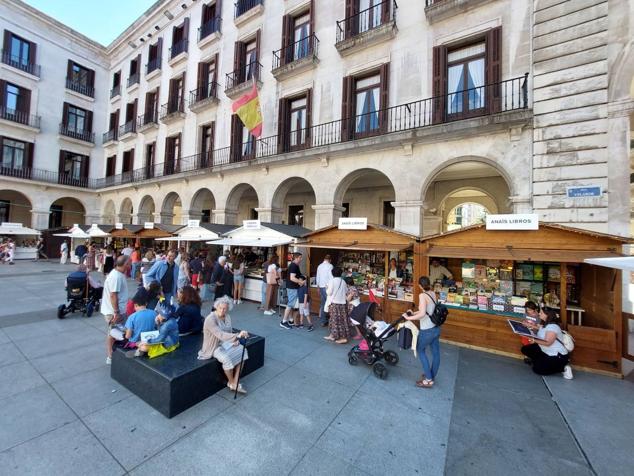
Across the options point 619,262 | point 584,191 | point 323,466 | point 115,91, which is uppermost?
point 115,91

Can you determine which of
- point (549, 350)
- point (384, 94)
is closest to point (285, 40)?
point (384, 94)

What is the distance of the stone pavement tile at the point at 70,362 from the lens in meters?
4.29

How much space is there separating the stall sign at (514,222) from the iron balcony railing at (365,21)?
8.66m

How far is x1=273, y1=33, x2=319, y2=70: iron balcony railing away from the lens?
11695 millimetres

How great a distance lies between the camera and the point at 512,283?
21.0 feet

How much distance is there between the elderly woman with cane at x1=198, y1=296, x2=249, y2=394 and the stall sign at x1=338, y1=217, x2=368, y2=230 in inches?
180

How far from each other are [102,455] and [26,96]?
30594 millimetres

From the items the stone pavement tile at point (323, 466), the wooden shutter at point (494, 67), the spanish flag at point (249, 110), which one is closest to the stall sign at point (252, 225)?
the spanish flag at point (249, 110)

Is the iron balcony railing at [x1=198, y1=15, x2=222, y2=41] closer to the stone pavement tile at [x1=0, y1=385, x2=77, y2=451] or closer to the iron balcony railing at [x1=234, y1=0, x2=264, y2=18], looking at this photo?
the iron balcony railing at [x1=234, y1=0, x2=264, y2=18]

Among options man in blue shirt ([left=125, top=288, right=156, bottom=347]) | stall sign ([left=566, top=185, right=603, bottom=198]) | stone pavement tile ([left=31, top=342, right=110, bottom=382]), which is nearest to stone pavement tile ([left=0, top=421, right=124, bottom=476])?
man in blue shirt ([left=125, top=288, right=156, bottom=347])

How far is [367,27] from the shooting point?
1070 centimetres

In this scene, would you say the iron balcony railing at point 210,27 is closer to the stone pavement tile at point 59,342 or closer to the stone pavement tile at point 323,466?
the stone pavement tile at point 59,342

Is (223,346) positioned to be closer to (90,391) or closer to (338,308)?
(90,391)

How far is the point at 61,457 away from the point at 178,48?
2221cm
